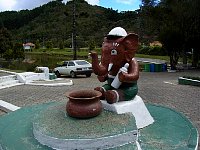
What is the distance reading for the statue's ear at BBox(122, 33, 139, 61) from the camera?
6996 mm

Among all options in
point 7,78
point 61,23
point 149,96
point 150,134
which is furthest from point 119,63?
point 61,23

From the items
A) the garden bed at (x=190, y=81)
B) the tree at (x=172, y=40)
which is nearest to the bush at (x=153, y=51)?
the tree at (x=172, y=40)

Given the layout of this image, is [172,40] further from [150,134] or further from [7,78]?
[150,134]

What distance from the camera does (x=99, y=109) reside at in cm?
645

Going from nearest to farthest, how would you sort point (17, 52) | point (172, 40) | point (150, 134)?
point (150, 134) < point (172, 40) < point (17, 52)

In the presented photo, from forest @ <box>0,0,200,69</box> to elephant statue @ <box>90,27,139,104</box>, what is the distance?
15.0 metres

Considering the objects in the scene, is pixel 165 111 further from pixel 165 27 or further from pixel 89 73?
pixel 165 27

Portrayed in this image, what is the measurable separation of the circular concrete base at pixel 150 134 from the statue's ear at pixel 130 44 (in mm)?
1844

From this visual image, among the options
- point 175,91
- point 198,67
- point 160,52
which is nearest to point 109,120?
point 175,91

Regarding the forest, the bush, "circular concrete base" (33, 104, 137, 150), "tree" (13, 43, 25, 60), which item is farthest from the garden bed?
the bush

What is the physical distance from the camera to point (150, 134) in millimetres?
6496

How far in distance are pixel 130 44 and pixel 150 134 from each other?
221cm

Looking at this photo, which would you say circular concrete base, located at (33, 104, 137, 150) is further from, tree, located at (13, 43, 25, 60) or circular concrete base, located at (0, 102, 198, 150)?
tree, located at (13, 43, 25, 60)

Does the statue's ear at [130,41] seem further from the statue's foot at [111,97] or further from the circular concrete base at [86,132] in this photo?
the circular concrete base at [86,132]
